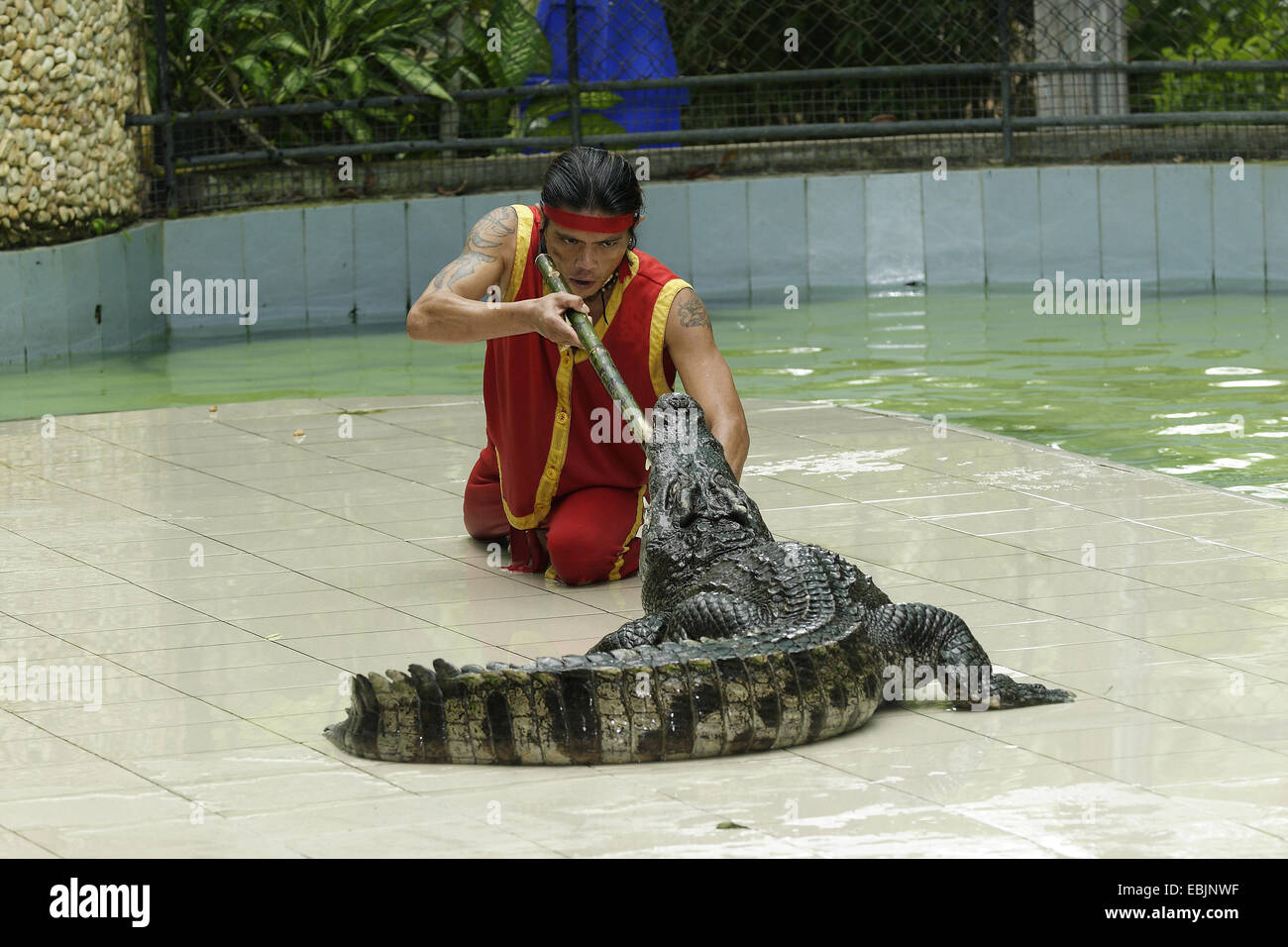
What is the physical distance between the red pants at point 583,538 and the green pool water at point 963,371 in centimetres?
228

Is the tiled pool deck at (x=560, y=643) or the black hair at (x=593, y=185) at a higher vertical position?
the black hair at (x=593, y=185)

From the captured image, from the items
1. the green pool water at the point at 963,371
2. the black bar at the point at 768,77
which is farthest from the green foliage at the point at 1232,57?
the green pool water at the point at 963,371

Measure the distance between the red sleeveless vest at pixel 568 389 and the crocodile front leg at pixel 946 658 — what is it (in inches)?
48.4

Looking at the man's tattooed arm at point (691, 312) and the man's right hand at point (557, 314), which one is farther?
the man's tattooed arm at point (691, 312)

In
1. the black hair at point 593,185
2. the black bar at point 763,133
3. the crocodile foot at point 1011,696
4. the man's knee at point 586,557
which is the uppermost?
the black bar at point 763,133

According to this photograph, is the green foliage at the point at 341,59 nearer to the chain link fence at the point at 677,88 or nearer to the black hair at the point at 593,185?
the chain link fence at the point at 677,88

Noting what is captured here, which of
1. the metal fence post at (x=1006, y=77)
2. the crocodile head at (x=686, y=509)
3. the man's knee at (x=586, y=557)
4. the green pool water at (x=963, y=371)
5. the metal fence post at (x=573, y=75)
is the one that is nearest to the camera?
the crocodile head at (x=686, y=509)

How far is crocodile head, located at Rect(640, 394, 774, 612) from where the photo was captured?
4.05 meters

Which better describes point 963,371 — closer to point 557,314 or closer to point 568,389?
point 568,389

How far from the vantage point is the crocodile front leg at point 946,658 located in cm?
370

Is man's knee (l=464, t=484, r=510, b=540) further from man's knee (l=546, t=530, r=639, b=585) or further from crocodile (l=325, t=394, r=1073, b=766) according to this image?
crocodile (l=325, t=394, r=1073, b=766)

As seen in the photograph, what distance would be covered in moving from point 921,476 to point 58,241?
565cm

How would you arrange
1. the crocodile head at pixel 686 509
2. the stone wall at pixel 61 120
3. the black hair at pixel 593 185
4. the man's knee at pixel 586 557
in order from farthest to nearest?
1. the stone wall at pixel 61 120
2. the man's knee at pixel 586 557
3. the black hair at pixel 593 185
4. the crocodile head at pixel 686 509

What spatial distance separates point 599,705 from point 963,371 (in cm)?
545
